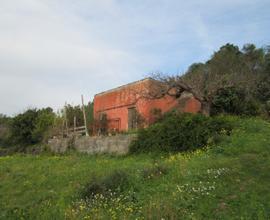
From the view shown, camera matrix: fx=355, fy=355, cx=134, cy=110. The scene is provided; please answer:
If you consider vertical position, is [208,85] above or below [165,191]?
above

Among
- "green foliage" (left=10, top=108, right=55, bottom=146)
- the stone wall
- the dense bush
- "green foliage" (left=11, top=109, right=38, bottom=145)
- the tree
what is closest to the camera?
the dense bush

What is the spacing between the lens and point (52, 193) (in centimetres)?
1009

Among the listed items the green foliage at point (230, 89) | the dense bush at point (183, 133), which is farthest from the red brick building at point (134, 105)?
the dense bush at point (183, 133)

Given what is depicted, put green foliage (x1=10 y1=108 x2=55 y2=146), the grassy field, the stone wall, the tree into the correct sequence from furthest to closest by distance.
→ 1. green foliage (x1=10 y1=108 x2=55 y2=146)
2. the stone wall
3. the tree
4. the grassy field

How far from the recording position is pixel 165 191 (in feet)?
27.5

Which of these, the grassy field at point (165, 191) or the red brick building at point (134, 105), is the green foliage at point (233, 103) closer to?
the red brick building at point (134, 105)

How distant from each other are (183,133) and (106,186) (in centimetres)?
657

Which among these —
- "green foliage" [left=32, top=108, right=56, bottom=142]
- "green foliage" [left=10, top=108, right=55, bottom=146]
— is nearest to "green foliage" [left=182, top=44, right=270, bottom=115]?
"green foliage" [left=32, top=108, right=56, bottom=142]

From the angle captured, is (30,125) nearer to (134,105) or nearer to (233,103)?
(134,105)

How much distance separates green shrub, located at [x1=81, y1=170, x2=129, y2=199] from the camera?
8.85 m

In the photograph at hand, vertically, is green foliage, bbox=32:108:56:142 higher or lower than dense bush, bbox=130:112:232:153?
higher

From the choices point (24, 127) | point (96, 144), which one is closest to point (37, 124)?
point (24, 127)

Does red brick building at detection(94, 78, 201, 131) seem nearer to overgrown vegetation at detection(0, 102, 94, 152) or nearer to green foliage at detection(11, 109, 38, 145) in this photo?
overgrown vegetation at detection(0, 102, 94, 152)

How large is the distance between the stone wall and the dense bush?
1330 mm
